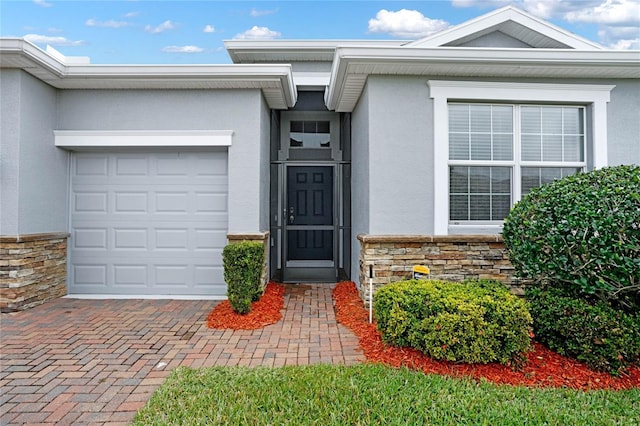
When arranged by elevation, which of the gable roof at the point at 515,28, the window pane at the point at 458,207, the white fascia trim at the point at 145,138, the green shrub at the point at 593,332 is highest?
the gable roof at the point at 515,28

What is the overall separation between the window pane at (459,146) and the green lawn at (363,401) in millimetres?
3465

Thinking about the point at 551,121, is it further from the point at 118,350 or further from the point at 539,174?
the point at 118,350

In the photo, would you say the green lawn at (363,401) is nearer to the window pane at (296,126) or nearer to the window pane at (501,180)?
the window pane at (501,180)

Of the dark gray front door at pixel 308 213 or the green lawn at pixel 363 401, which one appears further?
the dark gray front door at pixel 308 213

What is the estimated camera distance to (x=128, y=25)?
9922 mm

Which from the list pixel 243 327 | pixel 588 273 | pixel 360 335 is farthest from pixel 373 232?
pixel 588 273

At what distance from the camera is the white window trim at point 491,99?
5.48 meters

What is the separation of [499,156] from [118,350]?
19.2 feet

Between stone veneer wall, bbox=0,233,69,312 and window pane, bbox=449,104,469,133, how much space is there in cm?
674

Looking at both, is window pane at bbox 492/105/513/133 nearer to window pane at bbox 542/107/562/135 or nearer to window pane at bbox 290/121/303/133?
window pane at bbox 542/107/562/135

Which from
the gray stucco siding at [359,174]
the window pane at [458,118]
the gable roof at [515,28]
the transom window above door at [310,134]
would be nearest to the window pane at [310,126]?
the transom window above door at [310,134]

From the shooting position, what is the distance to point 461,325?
3418 mm

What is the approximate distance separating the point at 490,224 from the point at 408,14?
6749 mm

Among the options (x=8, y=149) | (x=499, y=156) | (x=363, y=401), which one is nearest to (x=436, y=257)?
(x=499, y=156)
